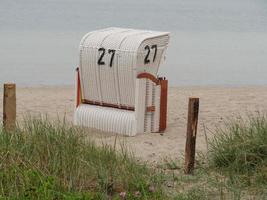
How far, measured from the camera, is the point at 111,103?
418 inches

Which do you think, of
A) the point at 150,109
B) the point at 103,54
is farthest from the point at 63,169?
the point at 150,109

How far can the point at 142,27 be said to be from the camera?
113 ft

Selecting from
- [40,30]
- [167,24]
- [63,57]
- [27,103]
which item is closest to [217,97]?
[27,103]

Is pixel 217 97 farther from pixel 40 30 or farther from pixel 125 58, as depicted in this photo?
pixel 40 30

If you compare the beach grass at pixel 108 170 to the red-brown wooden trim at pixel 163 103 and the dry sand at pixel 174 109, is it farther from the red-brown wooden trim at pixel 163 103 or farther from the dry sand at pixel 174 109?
the red-brown wooden trim at pixel 163 103

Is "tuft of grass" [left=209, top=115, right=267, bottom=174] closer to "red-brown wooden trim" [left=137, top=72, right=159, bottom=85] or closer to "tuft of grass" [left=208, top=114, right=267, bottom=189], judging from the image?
"tuft of grass" [left=208, top=114, right=267, bottom=189]

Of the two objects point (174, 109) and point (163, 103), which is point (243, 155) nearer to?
point (163, 103)

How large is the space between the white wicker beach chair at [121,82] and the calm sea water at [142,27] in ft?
25.0

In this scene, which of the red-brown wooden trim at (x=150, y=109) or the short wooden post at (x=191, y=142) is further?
the red-brown wooden trim at (x=150, y=109)

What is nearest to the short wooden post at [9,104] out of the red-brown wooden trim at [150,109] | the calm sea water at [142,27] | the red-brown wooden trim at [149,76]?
the red-brown wooden trim at [149,76]

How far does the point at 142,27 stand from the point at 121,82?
24278 mm

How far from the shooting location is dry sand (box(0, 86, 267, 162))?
31.5ft

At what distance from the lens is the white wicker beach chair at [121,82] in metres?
10.2

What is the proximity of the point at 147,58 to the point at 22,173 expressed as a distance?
14.3 ft
